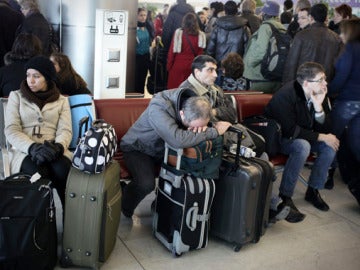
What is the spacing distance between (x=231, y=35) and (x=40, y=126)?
3.41 metres

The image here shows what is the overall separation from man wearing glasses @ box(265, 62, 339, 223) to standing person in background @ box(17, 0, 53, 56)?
8.55 feet

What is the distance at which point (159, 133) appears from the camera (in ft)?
10.4

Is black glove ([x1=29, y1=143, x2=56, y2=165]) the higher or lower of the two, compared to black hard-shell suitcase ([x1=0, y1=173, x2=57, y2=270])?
higher

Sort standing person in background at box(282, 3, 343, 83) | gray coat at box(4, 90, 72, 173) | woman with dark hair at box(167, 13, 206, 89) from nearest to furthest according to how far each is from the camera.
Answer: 1. gray coat at box(4, 90, 72, 173)
2. standing person in background at box(282, 3, 343, 83)
3. woman with dark hair at box(167, 13, 206, 89)

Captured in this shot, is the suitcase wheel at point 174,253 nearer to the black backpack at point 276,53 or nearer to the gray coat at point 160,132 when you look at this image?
the gray coat at point 160,132

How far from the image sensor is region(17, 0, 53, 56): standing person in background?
5.22 m

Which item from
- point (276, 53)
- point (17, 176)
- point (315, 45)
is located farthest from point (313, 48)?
point (17, 176)

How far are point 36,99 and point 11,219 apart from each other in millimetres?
964

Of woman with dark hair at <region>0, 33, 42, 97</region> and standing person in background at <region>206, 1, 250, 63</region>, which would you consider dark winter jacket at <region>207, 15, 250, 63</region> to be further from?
woman with dark hair at <region>0, 33, 42, 97</region>

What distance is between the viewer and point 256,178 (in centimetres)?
318

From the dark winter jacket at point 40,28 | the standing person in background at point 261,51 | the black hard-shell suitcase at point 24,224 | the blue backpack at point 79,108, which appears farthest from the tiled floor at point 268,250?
the dark winter jacket at point 40,28

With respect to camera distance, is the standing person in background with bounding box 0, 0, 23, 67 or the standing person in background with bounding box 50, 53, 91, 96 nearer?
the standing person in background with bounding box 50, 53, 91, 96

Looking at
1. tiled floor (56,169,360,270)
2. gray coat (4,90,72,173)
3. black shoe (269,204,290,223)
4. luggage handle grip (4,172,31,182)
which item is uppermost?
gray coat (4,90,72,173)

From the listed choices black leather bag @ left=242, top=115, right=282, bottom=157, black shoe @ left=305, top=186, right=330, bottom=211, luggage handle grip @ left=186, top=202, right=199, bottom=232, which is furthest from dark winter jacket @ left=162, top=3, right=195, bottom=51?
luggage handle grip @ left=186, top=202, right=199, bottom=232
